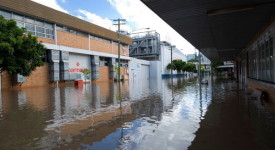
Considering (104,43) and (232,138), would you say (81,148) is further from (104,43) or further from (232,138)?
(104,43)

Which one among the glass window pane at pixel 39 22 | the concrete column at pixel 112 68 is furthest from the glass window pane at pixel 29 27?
the concrete column at pixel 112 68

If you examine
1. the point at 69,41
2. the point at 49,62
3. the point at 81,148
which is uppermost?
the point at 69,41

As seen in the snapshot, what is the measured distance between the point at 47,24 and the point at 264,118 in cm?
3384

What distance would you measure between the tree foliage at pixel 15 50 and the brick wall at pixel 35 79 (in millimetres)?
7293

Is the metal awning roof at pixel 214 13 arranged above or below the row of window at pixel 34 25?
below

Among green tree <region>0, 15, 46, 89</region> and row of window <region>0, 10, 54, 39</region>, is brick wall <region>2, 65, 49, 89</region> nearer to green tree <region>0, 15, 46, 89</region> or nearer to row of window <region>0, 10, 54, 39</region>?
row of window <region>0, 10, 54, 39</region>

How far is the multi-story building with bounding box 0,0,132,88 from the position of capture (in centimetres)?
2969

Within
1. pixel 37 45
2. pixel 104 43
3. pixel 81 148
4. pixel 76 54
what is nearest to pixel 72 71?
pixel 76 54

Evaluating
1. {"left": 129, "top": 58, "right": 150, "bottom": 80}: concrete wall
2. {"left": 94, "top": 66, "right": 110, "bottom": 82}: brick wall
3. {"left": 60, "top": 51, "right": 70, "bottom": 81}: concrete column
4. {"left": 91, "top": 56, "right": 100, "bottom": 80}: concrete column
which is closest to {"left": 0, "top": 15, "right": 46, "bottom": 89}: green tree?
{"left": 60, "top": 51, "right": 70, "bottom": 81}: concrete column

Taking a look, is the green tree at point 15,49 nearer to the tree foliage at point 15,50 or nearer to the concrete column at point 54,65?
the tree foliage at point 15,50

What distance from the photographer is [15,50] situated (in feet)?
68.9

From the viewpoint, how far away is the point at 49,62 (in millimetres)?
34281

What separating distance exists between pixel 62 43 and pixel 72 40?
281 centimetres

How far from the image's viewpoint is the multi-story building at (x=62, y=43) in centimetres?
2969
